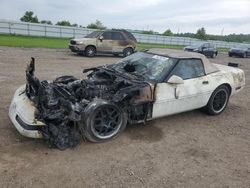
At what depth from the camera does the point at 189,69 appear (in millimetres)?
5773

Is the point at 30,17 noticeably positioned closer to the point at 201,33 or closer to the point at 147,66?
the point at 201,33

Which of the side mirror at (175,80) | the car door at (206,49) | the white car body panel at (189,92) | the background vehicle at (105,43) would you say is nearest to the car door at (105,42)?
the background vehicle at (105,43)

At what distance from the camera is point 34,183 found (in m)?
3.40

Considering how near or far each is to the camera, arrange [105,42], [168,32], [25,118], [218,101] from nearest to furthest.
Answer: [25,118], [218,101], [105,42], [168,32]

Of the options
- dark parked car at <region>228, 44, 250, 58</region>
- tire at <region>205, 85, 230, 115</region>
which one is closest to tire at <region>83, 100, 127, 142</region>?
tire at <region>205, 85, 230, 115</region>

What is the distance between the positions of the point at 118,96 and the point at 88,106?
23.3 inches

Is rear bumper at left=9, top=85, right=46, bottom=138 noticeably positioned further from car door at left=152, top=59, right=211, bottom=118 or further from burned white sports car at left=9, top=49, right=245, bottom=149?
car door at left=152, top=59, right=211, bottom=118

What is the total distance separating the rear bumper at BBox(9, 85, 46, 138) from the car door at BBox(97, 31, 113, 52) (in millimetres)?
13058

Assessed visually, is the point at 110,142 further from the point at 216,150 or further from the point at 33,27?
the point at 33,27

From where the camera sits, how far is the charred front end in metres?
4.29

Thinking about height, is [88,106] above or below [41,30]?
below

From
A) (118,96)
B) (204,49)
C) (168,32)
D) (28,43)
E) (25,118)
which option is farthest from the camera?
(168,32)

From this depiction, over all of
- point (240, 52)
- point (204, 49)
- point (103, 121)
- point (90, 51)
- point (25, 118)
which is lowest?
point (103, 121)

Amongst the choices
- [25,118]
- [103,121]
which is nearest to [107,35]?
[103,121]
